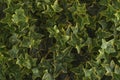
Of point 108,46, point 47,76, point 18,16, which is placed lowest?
point 47,76

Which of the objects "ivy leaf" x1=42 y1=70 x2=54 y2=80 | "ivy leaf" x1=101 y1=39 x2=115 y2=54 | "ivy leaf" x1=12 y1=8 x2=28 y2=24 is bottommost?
"ivy leaf" x1=42 y1=70 x2=54 y2=80

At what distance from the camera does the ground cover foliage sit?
2.35 meters

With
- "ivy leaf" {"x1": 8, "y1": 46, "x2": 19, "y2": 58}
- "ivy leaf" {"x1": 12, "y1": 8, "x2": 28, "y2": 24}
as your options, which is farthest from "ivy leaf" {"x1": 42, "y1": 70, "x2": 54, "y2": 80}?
"ivy leaf" {"x1": 12, "y1": 8, "x2": 28, "y2": 24}

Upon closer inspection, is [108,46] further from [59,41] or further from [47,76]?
[47,76]

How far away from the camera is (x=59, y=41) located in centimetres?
236

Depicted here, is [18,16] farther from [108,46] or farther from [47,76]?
[108,46]

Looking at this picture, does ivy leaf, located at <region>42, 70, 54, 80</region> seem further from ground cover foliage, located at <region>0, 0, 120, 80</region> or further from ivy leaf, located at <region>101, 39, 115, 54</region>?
ivy leaf, located at <region>101, 39, 115, 54</region>

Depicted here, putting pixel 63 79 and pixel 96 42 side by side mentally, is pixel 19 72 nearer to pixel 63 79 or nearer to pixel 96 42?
pixel 63 79

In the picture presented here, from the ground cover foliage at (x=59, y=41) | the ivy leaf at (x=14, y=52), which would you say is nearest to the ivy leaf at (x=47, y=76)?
the ground cover foliage at (x=59, y=41)

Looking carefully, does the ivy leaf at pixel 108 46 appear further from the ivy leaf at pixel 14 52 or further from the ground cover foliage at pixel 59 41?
the ivy leaf at pixel 14 52

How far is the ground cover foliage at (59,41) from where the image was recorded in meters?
2.35

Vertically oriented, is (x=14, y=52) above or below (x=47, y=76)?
above

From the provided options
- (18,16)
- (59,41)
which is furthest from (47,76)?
(18,16)

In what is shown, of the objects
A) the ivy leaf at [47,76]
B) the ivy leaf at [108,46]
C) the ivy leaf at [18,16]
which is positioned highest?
the ivy leaf at [18,16]
